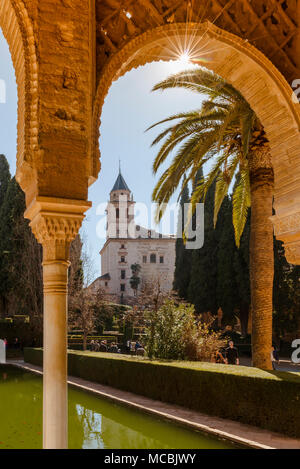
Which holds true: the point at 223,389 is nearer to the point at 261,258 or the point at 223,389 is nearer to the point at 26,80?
the point at 261,258

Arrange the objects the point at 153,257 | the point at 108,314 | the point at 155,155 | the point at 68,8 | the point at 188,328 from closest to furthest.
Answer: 1. the point at 68,8
2. the point at 155,155
3. the point at 188,328
4. the point at 108,314
5. the point at 153,257

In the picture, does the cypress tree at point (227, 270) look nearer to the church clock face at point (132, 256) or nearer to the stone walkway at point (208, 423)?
the stone walkway at point (208, 423)

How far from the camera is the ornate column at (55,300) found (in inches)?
145

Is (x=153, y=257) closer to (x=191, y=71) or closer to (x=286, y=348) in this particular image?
(x=286, y=348)

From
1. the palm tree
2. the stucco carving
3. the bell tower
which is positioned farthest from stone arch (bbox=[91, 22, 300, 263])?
the bell tower

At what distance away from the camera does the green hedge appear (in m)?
6.02

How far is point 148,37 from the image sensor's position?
444cm

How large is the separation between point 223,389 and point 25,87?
5044 millimetres

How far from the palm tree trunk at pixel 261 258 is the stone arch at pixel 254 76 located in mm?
3464

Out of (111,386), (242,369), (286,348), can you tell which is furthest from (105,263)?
(242,369)

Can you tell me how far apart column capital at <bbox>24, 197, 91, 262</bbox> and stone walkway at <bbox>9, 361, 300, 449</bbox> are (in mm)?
3280

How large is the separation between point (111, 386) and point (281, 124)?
302 inches

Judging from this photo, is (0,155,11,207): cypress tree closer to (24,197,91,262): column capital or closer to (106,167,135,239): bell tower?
(24,197,91,262): column capital

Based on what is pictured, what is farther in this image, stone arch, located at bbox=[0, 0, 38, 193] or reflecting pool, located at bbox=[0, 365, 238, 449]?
reflecting pool, located at bbox=[0, 365, 238, 449]
